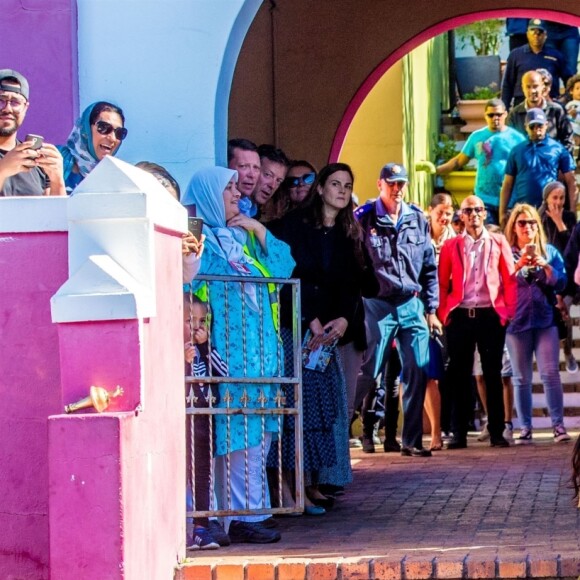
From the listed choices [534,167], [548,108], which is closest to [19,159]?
[534,167]

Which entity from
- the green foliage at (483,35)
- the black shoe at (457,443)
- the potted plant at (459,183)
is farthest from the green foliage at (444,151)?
the black shoe at (457,443)

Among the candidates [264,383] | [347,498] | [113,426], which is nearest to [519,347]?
[347,498]

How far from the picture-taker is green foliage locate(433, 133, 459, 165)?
826 inches

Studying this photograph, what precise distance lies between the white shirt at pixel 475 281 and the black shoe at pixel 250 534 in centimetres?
479

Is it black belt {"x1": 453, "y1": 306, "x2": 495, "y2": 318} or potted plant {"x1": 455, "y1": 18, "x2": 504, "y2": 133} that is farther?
potted plant {"x1": 455, "y1": 18, "x2": 504, "y2": 133}

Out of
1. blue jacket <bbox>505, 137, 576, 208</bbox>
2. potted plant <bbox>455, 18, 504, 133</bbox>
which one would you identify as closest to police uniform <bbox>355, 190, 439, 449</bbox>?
blue jacket <bbox>505, 137, 576, 208</bbox>

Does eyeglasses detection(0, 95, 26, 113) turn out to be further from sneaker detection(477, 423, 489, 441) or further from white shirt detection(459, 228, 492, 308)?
sneaker detection(477, 423, 489, 441)

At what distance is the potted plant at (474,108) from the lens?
Result: 70.7ft

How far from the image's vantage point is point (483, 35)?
23156mm

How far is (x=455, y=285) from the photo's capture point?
12586mm

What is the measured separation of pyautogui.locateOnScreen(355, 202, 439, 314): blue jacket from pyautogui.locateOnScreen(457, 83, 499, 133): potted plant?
996 cm

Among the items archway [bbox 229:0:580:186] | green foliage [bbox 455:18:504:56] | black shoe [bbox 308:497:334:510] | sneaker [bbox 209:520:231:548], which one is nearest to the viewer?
sneaker [bbox 209:520:231:548]

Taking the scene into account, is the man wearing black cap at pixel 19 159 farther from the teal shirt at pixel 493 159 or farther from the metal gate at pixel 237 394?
the teal shirt at pixel 493 159

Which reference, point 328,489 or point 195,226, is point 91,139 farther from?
point 328,489
